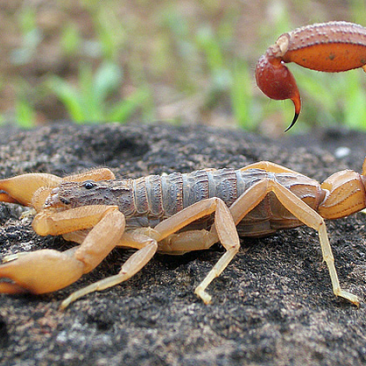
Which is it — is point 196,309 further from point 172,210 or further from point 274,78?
point 274,78

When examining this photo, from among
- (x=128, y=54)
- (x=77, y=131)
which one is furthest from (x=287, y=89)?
(x=128, y=54)

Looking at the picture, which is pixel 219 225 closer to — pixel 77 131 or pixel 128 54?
pixel 77 131

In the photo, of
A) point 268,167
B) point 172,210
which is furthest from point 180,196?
point 268,167

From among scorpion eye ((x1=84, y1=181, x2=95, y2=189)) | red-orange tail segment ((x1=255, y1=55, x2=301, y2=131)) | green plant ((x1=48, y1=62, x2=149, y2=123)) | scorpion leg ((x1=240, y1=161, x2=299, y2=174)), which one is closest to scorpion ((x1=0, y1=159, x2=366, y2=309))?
scorpion eye ((x1=84, y1=181, x2=95, y2=189))

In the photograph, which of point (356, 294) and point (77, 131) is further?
point (77, 131)

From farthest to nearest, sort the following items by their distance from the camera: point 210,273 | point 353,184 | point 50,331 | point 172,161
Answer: point 172,161 < point 353,184 < point 210,273 < point 50,331

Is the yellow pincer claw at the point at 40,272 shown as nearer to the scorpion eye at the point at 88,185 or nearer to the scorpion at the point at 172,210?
the scorpion at the point at 172,210
